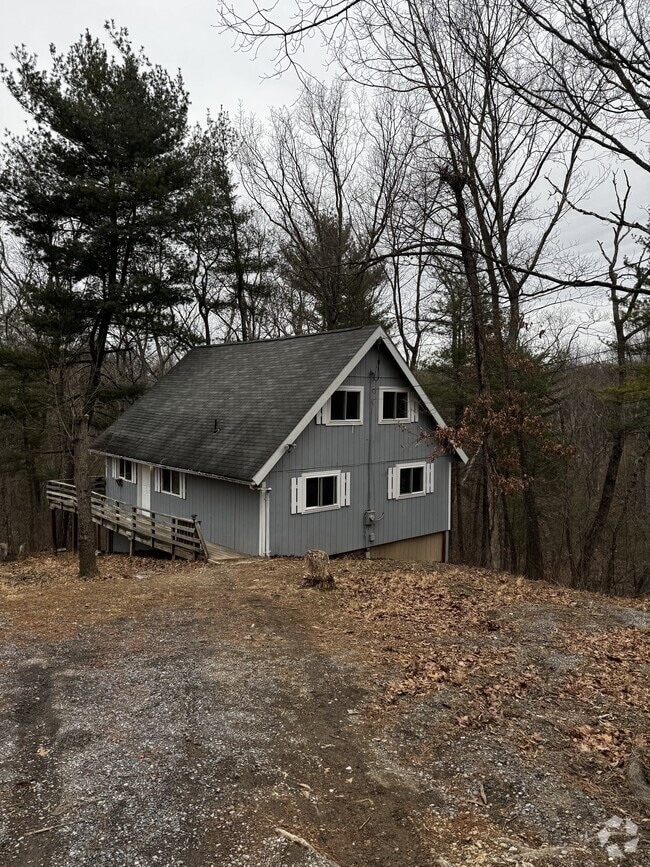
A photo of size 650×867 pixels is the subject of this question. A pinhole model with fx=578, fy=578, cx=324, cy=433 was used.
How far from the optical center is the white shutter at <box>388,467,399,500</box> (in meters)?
19.3

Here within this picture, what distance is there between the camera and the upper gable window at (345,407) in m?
17.4

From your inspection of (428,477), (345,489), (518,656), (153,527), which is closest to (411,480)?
(428,477)

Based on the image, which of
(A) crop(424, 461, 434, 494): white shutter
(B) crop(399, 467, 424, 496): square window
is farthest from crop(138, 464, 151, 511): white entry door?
(A) crop(424, 461, 434, 494): white shutter

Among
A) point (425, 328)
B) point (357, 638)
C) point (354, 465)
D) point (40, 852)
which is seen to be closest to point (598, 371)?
point (425, 328)

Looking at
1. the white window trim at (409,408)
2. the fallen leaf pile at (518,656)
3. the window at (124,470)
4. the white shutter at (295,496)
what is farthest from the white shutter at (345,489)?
the window at (124,470)

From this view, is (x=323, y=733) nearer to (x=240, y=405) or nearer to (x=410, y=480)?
(x=240, y=405)

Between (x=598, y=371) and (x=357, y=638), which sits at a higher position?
(x=598, y=371)

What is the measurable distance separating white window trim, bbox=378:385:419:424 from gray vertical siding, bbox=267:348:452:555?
137 millimetres

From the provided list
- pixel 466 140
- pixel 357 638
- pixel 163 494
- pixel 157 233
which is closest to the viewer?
pixel 357 638

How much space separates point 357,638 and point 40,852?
551cm

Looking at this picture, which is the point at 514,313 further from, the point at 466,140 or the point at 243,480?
the point at 243,480

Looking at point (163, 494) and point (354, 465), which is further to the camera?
point (163, 494)

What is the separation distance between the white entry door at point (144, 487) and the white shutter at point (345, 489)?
7680 mm

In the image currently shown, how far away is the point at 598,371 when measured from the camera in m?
27.3
